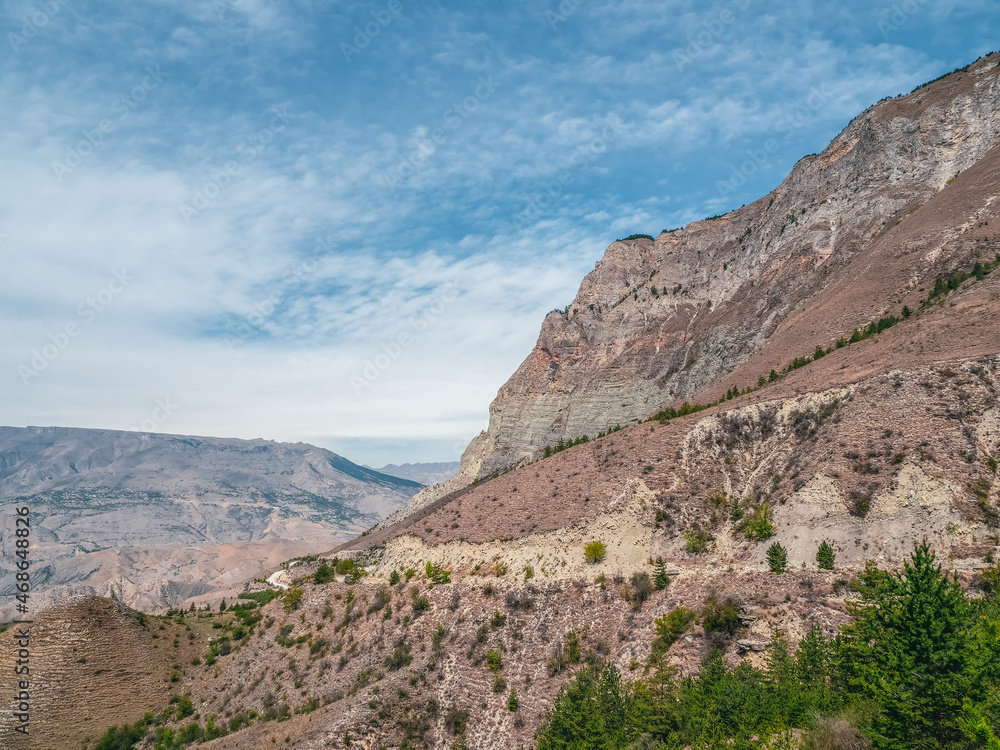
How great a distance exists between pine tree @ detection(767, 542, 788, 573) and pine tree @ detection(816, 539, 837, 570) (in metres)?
1.49

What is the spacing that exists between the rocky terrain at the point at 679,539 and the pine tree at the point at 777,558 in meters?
0.35

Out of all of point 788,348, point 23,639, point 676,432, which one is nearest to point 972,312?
point 788,348

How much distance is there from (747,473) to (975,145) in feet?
168

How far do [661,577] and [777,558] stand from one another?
5.69m

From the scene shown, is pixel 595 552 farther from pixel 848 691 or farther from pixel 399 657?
pixel 848 691

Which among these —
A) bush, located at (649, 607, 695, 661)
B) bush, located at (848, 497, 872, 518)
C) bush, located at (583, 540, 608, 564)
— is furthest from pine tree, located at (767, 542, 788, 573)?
bush, located at (583, 540, 608, 564)

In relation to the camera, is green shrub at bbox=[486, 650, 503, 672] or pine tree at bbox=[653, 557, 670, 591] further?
green shrub at bbox=[486, 650, 503, 672]

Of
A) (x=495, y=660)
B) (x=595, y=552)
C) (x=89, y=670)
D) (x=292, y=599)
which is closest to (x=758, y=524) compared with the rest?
(x=595, y=552)

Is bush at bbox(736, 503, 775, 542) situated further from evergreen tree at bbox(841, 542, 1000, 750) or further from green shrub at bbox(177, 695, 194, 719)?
green shrub at bbox(177, 695, 194, 719)

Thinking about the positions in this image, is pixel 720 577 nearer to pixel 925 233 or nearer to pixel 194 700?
pixel 194 700

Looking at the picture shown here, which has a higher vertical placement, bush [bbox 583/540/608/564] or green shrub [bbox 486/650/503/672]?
bush [bbox 583/540/608/564]

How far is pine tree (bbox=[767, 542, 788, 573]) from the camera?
91.3ft

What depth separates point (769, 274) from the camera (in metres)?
71.6

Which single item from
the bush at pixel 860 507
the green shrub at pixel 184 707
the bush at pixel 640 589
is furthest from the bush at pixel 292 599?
the bush at pixel 860 507
